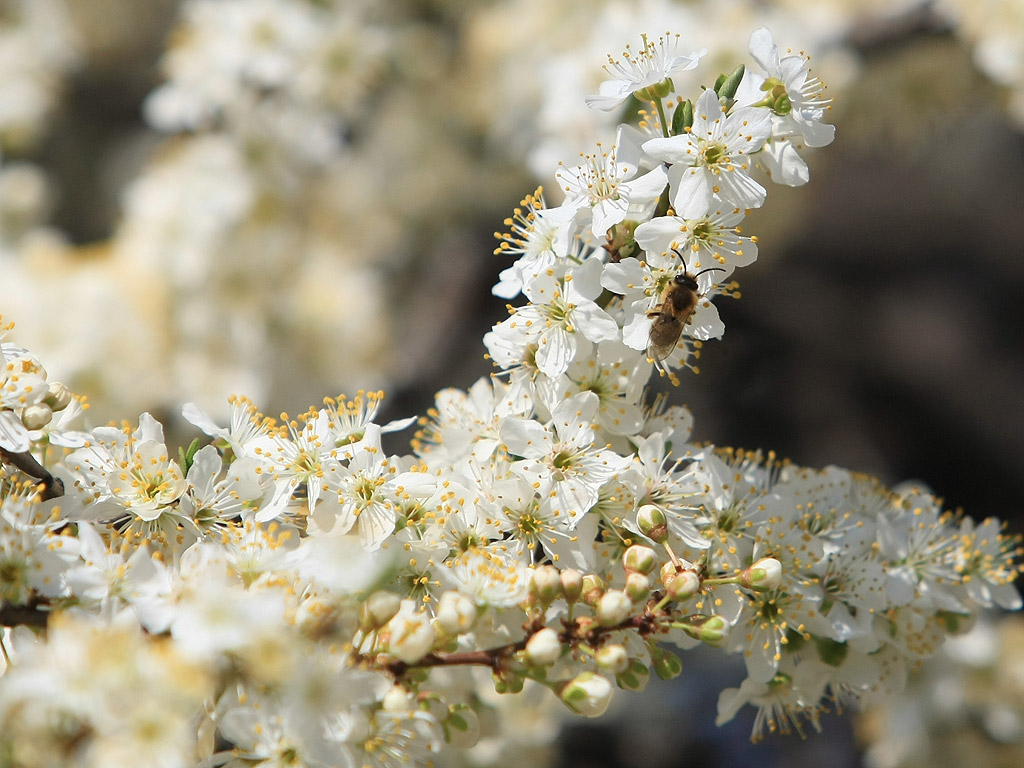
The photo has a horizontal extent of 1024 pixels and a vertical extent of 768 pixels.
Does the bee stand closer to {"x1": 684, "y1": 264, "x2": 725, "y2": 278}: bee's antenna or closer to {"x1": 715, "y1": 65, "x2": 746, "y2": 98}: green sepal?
{"x1": 684, "y1": 264, "x2": 725, "y2": 278}: bee's antenna

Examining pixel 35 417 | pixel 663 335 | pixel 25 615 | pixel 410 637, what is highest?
pixel 35 417

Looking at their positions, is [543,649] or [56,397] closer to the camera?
[543,649]

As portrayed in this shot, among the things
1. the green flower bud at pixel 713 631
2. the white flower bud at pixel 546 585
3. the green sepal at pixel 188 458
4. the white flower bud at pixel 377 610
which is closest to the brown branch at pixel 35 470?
the green sepal at pixel 188 458

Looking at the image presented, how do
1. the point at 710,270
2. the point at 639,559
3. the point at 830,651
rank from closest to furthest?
the point at 639,559, the point at 710,270, the point at 830,651

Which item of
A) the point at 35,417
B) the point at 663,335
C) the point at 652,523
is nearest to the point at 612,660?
the point at 652,523

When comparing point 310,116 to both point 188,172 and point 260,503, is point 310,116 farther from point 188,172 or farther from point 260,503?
point 260,503

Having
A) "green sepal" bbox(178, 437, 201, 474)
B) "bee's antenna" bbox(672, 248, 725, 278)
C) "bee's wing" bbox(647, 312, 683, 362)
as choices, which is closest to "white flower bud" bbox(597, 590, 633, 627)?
"bee's wing" bbox(647, 312, 683, 362)

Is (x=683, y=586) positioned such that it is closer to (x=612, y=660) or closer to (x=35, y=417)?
(x=612, y=660)
